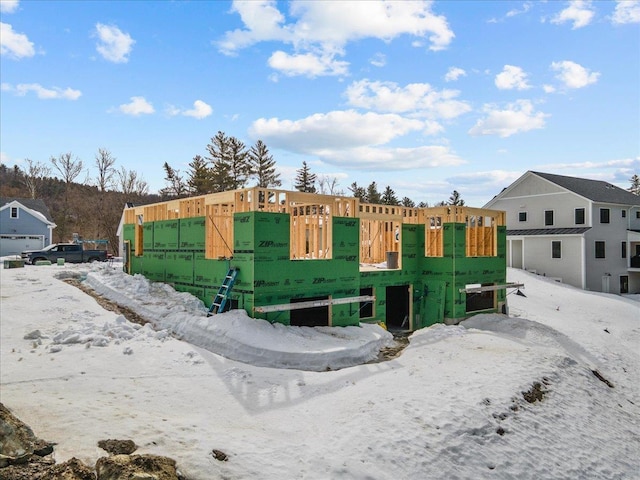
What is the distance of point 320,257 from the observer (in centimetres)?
1341

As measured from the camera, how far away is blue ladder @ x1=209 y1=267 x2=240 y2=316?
37.3 ft

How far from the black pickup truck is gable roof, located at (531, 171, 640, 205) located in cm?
2992

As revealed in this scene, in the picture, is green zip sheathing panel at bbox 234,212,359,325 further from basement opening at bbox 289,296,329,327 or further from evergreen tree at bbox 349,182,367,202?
evergreen tree at bbox 349,182,367,202

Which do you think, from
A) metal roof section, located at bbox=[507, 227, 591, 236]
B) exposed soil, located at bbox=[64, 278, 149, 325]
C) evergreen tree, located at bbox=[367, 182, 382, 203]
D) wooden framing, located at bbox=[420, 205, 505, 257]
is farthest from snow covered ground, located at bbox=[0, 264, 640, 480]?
evergreen tree, located at bbox=[367, 182, 382, 203]

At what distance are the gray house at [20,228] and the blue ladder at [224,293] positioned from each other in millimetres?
30981

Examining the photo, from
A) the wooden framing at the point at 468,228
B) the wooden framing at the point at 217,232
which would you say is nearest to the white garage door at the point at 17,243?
the wooden framing at the point at 217,232

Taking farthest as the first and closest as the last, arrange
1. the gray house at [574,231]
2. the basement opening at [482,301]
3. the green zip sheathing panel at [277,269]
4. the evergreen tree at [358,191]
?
the evergreen tree at [358,191] < the gray house at [574,231] < the basement opening at [482,301] < the green zip sheathing panel at [277,269]

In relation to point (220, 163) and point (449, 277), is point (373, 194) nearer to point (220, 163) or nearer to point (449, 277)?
point (220, 163)

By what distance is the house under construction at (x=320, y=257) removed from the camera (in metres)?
11.5

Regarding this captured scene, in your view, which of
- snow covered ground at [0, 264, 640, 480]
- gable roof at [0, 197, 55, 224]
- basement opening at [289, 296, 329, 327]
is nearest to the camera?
snow covered ground at [0, 264, 640, 480]

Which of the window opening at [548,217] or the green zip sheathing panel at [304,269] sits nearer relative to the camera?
the green zip sheathing panel at [304,269]

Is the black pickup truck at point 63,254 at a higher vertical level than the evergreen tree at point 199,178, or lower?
lower

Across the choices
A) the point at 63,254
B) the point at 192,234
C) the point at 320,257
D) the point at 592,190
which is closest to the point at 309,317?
the point at 320,257

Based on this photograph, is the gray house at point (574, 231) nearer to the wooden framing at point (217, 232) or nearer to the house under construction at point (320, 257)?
the house under construction at point (320, 257)
